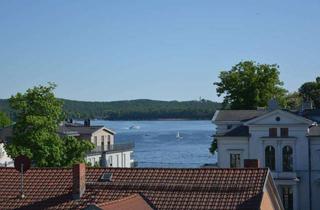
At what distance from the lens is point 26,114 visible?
48781 mm

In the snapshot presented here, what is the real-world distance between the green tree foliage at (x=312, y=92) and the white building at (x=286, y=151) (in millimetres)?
42971

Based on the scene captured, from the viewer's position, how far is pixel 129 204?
25.9 m

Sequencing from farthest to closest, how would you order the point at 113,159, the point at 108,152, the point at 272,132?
the point at 113,159, the point at 108,152, the point at 272,132

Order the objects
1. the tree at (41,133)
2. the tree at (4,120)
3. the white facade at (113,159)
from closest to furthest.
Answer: the tree at (41,133), the white facade at (113,159), the tree at (4,120)

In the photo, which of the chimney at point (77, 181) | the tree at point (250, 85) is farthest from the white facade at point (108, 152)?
the chimney at point (77, 181)

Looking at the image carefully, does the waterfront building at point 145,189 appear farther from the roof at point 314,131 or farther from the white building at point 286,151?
the roof at point 314,131

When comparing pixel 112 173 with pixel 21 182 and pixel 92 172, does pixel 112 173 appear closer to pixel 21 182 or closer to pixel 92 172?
pixel 92 172

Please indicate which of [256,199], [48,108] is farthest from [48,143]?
[256,199]

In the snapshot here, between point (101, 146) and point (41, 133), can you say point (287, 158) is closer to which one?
point (41, 133)

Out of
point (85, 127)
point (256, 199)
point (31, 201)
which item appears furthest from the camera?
point (85, 127)

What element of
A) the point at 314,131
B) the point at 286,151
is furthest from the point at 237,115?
the point at 314,131

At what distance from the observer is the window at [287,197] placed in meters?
51.8

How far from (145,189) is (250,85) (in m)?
39.6

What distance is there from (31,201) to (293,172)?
27.4 metres
